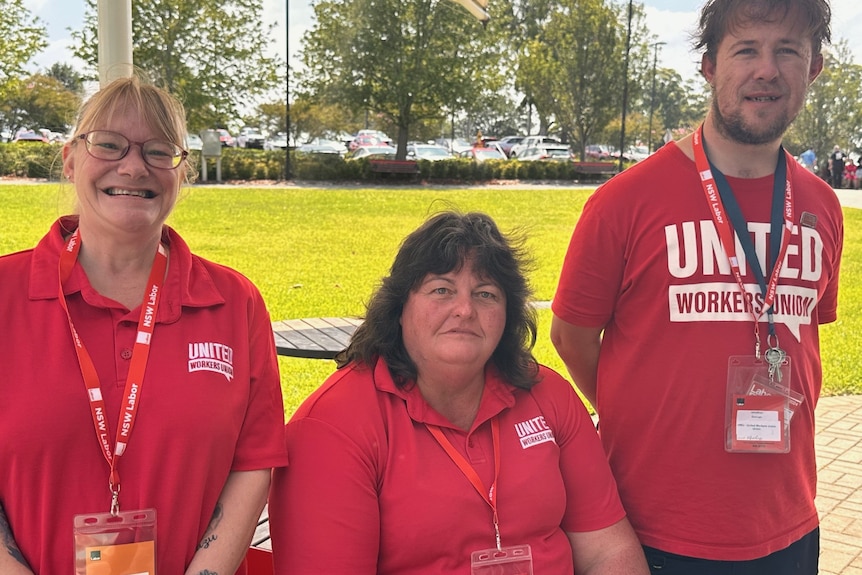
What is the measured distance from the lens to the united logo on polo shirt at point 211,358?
189 centimetres

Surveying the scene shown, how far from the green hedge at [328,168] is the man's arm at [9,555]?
78.0 ft

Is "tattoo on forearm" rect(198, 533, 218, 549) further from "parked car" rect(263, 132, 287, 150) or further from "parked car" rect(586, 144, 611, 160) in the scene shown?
"parked car" rect(263, 132, 287, 150)

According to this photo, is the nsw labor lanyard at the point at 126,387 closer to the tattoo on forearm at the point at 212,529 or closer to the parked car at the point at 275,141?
the tattoo on forearm at the point at 212,529

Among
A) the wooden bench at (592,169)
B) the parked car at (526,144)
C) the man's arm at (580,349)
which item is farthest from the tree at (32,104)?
the man's arm at (580,349)

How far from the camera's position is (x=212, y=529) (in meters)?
1.94

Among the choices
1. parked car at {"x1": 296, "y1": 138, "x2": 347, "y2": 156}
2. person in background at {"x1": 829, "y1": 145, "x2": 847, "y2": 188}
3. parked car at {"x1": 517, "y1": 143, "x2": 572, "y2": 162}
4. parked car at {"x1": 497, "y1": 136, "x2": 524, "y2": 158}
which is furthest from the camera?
parked car at {"x1": 497, "y1": 136, "x2": 524, "y2": 158}

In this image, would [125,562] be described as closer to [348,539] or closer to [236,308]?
[348,539]

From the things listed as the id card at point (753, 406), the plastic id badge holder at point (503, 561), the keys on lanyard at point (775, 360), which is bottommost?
the plastic id badge holder at point (503, 561)

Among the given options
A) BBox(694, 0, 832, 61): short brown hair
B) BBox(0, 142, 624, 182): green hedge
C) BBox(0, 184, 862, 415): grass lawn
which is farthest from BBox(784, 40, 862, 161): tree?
BBox(694, 0, 832, 61): short brown hair

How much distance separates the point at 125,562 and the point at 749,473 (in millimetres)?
1614

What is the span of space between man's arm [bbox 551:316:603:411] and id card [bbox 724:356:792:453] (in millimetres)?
443

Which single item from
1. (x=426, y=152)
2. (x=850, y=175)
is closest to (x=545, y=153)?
(x=426, y=152)

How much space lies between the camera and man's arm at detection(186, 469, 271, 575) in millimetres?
1910

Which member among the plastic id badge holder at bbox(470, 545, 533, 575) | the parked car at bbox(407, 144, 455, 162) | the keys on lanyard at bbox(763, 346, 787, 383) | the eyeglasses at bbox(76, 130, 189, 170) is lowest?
the plastic id badge holder at bbox(470, 545, 533, 575)
